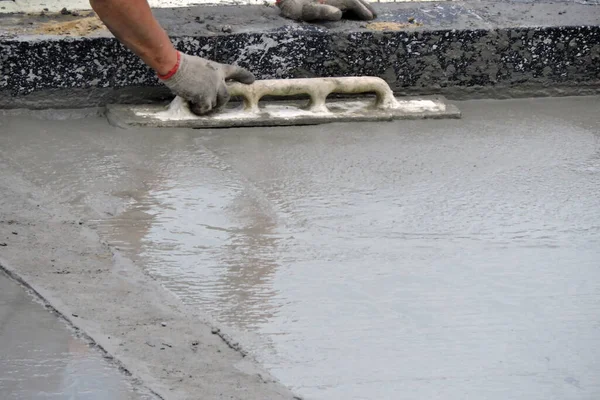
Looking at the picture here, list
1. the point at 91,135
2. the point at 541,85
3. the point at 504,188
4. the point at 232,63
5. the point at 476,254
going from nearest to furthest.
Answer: the point at 476,254 < the point at 504,188 < the point at 91,135 < the point at 232,63 < the point at 541,85

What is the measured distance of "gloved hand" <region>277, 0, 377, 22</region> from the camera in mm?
4219

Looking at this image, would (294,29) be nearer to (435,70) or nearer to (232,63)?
(232,63)

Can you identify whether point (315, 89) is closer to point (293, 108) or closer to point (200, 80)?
point (293, 108)

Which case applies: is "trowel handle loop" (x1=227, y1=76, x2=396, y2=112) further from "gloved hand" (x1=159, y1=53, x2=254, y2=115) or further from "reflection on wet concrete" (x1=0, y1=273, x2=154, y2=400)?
"reflection on wet concrete" (x1=0, y1=273, x2=154, y2=400)

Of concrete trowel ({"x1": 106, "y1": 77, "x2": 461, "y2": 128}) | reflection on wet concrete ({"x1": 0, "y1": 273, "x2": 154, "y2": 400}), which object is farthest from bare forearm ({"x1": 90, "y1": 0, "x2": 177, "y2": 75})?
reflection on wet concrete ({"x1": 0, "y1": 273, "x2": 154, "y2": 400})

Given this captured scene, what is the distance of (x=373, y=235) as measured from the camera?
9.82 feet

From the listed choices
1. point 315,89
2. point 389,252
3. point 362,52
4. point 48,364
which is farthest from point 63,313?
point 362,52

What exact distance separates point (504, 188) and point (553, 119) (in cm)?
91

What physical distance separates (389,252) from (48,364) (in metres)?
1.08

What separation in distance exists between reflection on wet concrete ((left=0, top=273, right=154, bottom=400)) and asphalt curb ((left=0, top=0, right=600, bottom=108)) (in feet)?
5.41

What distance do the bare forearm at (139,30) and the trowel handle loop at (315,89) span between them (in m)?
0.37

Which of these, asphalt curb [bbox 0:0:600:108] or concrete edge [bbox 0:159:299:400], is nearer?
concrete edge [bbox 0:159:299:400]

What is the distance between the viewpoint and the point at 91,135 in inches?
148

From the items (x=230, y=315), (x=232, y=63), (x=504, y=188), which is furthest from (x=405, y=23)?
(x=230, y=315)
